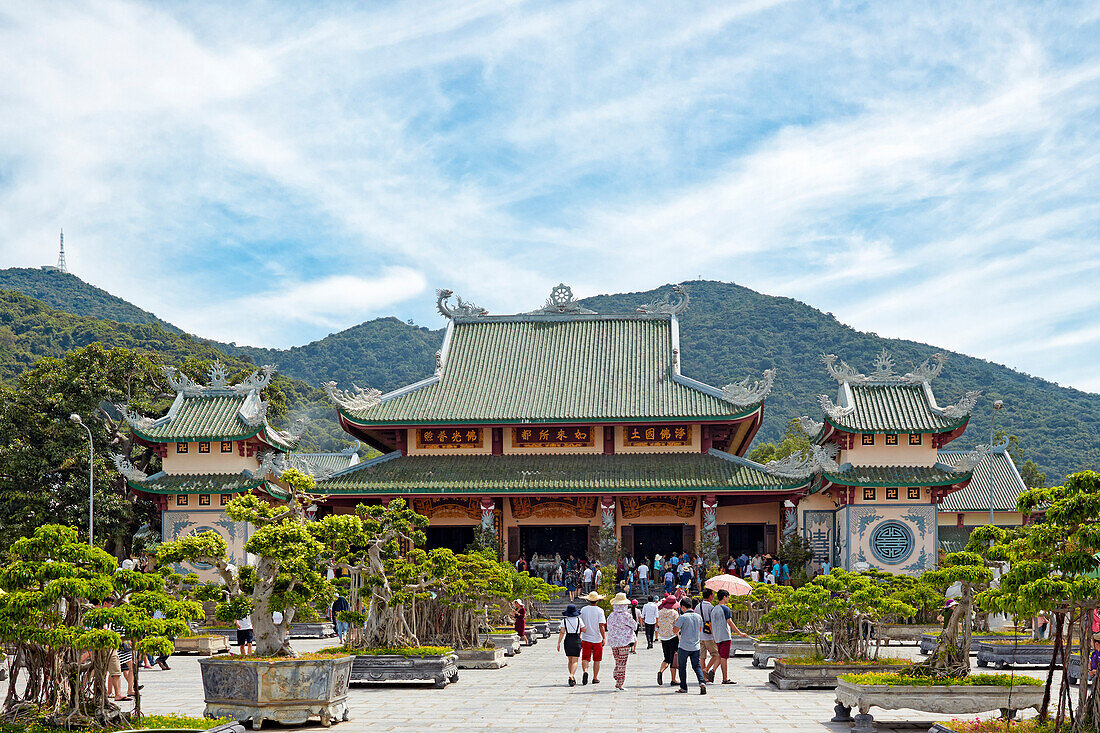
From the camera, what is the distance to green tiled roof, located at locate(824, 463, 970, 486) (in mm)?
35562

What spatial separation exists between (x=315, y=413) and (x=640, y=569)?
234 feet

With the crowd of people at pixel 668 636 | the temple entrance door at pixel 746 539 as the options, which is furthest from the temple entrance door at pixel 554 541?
the crowd of people at pixel 668 636

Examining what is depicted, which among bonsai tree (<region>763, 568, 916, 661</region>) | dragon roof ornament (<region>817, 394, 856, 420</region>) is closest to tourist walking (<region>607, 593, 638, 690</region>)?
bonsai tree (<region>763, 568, 916, 661</region>)

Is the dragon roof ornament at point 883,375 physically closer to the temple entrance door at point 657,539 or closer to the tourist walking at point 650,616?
the temple entrance door at point 657,539

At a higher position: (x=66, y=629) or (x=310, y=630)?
A: (x=66, y=629)

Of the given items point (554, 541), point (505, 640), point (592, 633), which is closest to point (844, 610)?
point (592, 633)

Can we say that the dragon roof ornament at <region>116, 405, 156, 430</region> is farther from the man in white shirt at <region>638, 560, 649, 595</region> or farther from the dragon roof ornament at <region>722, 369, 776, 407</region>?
the dragon roof ornament at <region>722, 369, 776, 407</region>

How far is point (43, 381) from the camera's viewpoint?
135ft

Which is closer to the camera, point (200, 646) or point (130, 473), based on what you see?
point (200, 646)

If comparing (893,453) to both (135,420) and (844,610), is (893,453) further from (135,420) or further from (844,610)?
(135,420)

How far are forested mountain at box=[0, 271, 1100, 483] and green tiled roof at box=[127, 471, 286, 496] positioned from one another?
76894 millimetres

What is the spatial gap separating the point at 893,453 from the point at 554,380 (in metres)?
12.8

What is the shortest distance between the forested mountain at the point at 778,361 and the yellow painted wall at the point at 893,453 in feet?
234

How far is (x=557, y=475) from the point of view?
37781 mm
